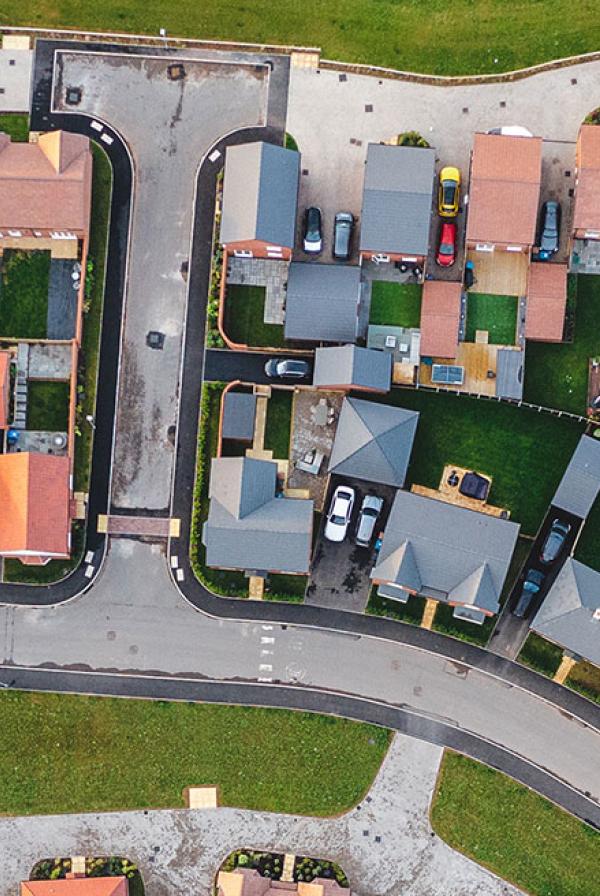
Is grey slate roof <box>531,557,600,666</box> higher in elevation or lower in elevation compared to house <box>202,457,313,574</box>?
lower

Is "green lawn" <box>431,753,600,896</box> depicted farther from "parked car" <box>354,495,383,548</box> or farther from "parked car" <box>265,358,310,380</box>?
"parked car" <box>265,358,310,380</box>

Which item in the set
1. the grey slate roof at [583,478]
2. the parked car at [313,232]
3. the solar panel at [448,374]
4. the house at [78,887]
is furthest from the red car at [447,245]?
the house at [78,887]

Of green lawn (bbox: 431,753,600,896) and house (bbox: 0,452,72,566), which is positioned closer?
house (bbox: 0,452,72,566)

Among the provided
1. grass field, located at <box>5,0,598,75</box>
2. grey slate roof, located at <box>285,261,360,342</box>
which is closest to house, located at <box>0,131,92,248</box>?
grass field, located at <box>5,0,598,75</box>

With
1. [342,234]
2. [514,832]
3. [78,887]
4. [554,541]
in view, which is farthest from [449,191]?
[78,887]

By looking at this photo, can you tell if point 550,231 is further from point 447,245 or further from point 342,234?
point 342,234
